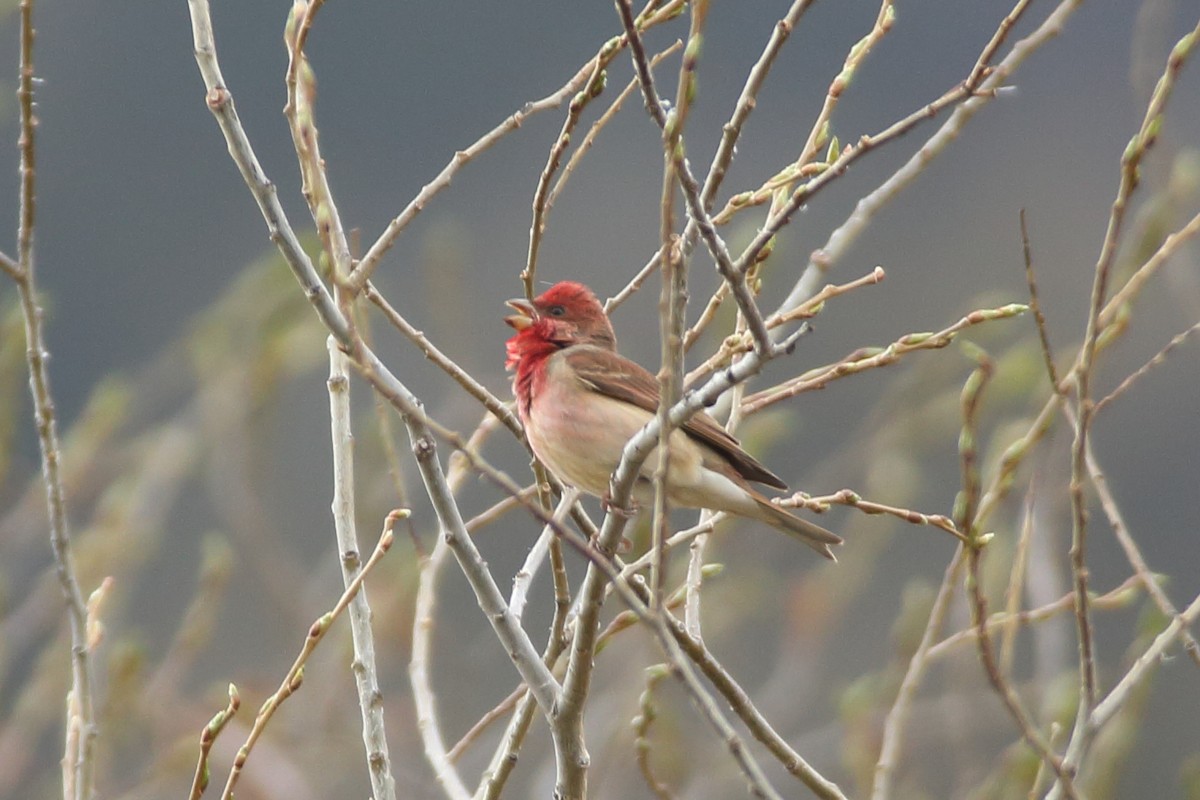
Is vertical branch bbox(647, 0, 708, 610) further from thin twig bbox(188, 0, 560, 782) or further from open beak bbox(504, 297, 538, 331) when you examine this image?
→ open beak bbox(504, 297, 538, 331)

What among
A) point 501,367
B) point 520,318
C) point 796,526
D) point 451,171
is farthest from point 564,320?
point 501,367

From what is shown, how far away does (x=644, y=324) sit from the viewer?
17.7 m

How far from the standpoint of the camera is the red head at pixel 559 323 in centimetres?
640

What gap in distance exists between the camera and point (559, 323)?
6539 mm

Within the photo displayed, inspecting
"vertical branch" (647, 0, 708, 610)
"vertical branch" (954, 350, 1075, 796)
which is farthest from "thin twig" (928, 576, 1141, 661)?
"vertical branch" (647, 0, 708, 610)

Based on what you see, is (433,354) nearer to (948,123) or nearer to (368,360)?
(368,360)

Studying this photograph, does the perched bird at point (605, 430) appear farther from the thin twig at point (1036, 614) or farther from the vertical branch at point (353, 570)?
A: the vertical branch at point (353, 570)

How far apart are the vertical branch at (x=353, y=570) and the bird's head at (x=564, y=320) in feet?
6.54

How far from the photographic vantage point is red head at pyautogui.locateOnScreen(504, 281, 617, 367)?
21.0 feet

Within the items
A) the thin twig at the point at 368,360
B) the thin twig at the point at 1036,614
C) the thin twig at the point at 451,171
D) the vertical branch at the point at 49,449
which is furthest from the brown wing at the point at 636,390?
the vertical branch at the point at 49,449

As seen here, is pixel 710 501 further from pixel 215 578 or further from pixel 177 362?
pixel 177 362

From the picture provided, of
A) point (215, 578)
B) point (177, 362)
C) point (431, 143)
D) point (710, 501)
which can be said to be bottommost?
point (710, 501)

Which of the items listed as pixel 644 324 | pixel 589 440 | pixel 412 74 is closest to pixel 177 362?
pixel 589 440

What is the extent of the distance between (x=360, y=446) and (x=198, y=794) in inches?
180
